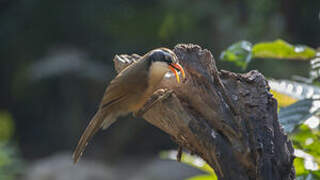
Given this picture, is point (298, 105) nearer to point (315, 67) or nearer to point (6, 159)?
point (315, 67)

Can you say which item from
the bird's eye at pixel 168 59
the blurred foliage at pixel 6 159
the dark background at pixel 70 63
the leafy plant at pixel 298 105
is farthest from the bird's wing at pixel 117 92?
the dark background at pixel 70 63

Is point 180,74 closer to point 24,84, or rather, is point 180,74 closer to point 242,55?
point 242,55

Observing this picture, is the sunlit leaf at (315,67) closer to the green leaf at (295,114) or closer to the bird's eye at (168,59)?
the green leaf at (295,114)

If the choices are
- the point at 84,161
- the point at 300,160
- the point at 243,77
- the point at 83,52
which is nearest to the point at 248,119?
the point at 243,77

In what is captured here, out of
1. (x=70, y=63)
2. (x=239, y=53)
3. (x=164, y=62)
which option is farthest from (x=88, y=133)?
(x=70, y=63)

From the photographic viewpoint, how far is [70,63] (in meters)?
8.54

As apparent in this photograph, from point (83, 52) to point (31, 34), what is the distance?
89cm

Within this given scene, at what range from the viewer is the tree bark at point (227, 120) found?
155 cm

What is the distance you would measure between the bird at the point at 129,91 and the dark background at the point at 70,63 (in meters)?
4.87

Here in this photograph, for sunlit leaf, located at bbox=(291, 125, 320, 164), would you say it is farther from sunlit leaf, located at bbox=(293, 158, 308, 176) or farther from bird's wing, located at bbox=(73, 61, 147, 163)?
bird's wing, located at bbox=(73, 61, 147, 163)

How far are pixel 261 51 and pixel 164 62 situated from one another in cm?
61

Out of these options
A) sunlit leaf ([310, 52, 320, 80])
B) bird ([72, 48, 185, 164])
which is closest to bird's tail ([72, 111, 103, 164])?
bird ([72, 48, 185, 164])

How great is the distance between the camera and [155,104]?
1.76 m

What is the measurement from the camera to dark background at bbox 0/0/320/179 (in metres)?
7.71
